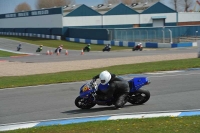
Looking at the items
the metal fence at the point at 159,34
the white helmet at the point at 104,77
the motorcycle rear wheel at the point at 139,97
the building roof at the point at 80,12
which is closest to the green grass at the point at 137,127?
the white helmet at the point at 104,77

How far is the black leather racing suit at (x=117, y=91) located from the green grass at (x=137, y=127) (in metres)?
2.08

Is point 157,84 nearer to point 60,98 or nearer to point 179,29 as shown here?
point 60,98

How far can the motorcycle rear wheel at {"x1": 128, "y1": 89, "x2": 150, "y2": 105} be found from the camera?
11.3m

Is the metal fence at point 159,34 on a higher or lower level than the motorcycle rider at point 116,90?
higher

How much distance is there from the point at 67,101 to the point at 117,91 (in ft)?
7.96

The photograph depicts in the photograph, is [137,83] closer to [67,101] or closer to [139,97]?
→ [139,97]

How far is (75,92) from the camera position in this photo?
14.8 meters

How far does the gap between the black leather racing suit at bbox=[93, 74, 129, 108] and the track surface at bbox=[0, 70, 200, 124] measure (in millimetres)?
241

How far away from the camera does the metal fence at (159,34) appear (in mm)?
50469

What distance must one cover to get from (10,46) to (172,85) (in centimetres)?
4894

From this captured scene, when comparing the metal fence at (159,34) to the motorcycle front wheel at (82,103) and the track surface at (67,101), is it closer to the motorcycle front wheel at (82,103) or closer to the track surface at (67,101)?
the track surface at (67,101)

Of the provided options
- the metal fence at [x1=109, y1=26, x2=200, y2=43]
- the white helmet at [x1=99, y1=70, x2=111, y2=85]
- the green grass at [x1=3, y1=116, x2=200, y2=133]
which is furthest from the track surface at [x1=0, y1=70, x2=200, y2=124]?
the metal fence at [x1=109, y1=26, x2=200, y2=43]

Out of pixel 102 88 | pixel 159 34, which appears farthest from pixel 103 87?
pixel 159 34

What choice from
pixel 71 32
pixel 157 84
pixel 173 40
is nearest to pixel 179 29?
pixel 173 40
